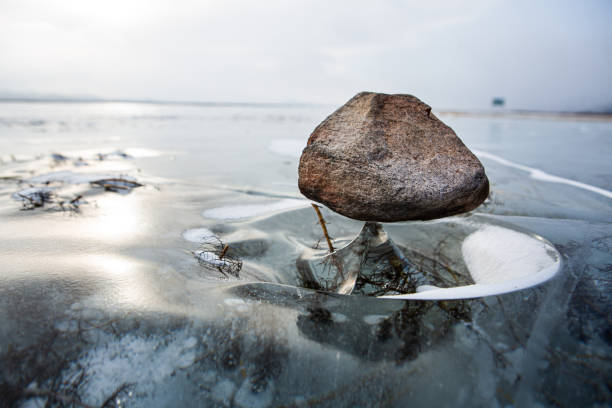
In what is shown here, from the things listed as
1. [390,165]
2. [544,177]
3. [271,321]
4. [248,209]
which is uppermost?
[390,165]

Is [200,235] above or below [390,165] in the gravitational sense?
below

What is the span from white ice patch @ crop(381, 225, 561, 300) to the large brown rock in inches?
15.9

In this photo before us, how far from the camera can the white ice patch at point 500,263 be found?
1458 millimetres

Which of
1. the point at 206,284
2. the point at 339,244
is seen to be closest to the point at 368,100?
the point at 339,244

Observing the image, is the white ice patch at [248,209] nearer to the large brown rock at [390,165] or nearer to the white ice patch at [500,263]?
the large brown rock at [390,165]

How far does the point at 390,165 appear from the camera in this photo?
1.66 metres

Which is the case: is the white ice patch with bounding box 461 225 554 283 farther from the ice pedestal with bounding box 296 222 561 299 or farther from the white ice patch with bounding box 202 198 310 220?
the white ice patch with bounding box 202 198 310 220

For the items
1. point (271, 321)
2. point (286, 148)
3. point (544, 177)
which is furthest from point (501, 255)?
point (286, 148)

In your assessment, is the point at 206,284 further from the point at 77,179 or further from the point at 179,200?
the point at 77,179

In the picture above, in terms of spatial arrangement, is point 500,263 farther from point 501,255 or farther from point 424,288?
point 424,288

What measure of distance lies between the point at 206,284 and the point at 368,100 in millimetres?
1330

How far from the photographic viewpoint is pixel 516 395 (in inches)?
39.6

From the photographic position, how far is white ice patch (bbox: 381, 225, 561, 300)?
57.4 inches

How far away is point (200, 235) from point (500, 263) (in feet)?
6.45
